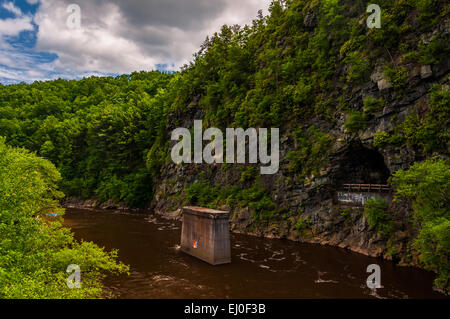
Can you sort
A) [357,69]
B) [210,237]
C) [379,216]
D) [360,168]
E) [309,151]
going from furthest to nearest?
[309,151] → [360,168] → [357,69] → [379,216] → [210,237]

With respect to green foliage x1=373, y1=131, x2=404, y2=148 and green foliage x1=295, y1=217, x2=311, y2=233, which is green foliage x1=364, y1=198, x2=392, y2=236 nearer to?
green foliage x1=373, y1=131, x2=404, y2=148

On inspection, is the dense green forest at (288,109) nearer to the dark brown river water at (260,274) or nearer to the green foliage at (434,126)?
the green foliage at (434,126)

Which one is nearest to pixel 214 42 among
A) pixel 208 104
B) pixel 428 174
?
pixel 208 104

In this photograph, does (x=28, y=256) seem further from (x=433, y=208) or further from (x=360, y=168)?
(x=360, y=168)

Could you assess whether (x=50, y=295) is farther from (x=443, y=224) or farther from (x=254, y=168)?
(x=254, y=168)

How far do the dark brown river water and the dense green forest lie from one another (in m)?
3.48

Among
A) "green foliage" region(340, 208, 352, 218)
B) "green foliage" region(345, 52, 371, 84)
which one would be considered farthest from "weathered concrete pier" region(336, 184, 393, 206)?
"green foliage" region(345, 52, 371, 84)

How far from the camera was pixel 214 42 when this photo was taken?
7244cm

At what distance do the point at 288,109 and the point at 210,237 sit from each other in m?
24.8

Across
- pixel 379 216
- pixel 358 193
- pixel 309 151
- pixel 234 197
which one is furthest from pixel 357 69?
pixel 234 197

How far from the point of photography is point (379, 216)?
3064 cm

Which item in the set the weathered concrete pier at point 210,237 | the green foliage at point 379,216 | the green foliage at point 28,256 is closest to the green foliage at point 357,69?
the green foliage at point 379,216

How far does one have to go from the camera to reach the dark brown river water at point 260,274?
2241cm

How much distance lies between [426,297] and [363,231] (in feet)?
39.6
